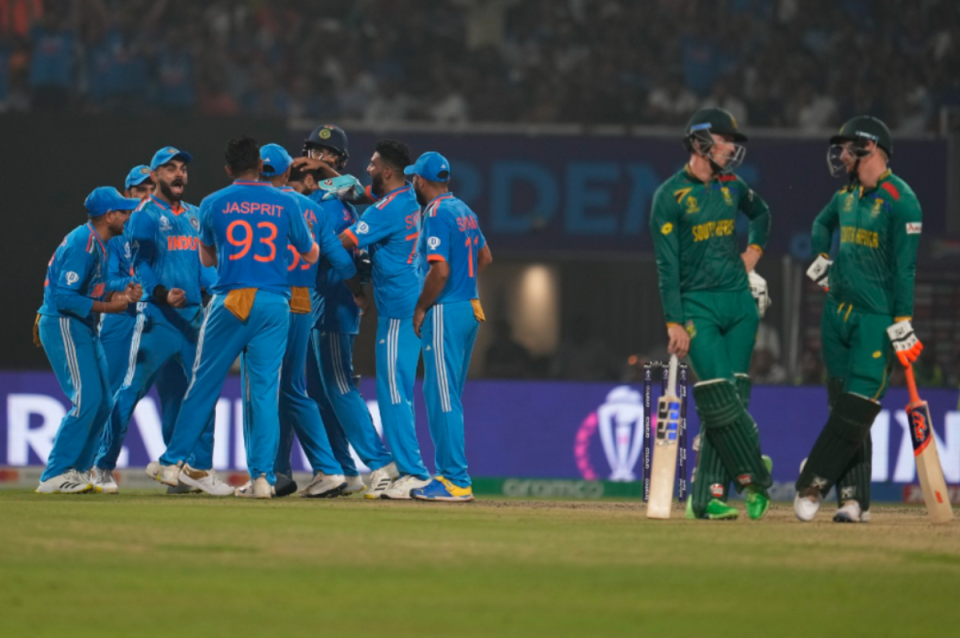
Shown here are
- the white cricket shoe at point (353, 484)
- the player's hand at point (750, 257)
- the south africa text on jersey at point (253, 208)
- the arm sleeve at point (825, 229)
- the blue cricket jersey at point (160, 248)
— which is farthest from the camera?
the white cricket shoe at point (353, 484)

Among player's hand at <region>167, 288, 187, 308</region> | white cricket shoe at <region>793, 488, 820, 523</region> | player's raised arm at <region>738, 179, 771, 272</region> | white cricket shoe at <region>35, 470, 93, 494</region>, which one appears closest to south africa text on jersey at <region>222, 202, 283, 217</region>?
player's hand at <region>167, 288, 187, 308</region>

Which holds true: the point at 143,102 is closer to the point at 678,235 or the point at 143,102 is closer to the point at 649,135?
the point at 649,135

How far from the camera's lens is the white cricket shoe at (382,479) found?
11102 millimetres

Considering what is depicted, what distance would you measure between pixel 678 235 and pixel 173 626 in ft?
15.2

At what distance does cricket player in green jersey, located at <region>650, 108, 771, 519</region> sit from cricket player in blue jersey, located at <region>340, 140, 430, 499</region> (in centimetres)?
209

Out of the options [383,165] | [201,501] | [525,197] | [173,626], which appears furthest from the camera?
[525,197]

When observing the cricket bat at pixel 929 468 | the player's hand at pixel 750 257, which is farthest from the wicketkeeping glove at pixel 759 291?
the cricket bat at pixel 929 468

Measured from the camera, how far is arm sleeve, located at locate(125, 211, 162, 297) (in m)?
11.1

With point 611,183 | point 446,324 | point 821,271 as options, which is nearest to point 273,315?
point 446,324

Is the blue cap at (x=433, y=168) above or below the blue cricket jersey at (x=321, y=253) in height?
above

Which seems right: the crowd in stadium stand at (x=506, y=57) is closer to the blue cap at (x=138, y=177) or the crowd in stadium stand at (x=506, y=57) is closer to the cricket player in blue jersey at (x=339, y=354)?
the blue cap at (x=138, y=177)

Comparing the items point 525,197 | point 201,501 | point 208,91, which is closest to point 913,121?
point 525,197

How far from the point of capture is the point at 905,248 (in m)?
9.25

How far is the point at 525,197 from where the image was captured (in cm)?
2009
